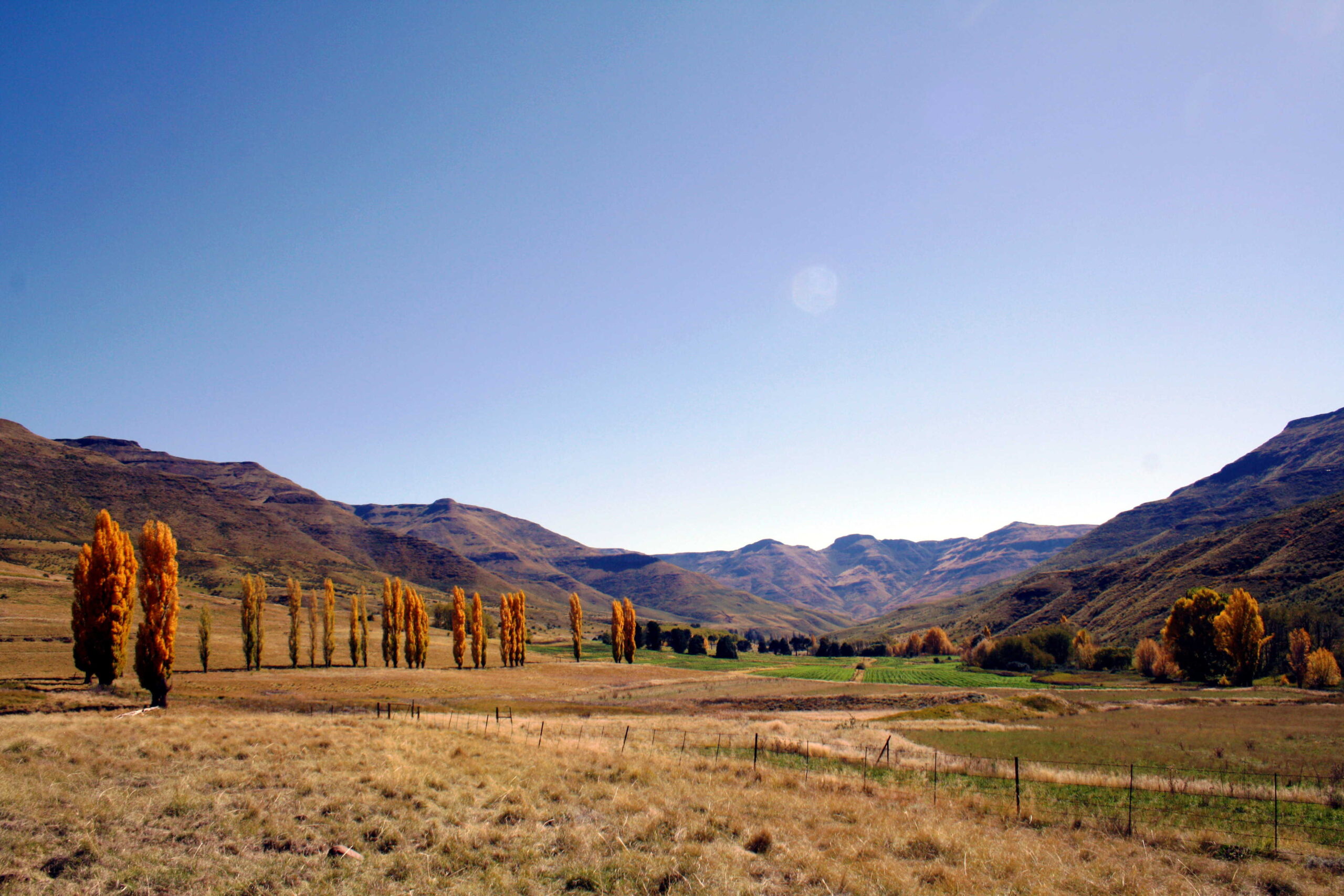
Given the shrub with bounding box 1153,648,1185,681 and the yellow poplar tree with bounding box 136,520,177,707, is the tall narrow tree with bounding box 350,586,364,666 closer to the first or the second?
the yellow poplar tree with bounding box 136,520,177,707

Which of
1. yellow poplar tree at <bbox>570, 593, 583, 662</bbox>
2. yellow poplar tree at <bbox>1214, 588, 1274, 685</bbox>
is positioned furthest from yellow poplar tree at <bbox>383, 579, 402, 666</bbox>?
yellow poplar tree at <bbox>1214, 588, 1274, 685</bbox>

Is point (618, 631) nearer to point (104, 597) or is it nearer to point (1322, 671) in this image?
point (104, 597)

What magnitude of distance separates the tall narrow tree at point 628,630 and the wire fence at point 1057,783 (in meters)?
79.8

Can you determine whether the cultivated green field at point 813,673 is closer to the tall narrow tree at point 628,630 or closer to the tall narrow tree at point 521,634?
the tall narrow tree at point 628,630

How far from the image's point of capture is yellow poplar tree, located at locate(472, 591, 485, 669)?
89688 mm

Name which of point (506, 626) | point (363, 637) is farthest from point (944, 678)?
point (363, 637)

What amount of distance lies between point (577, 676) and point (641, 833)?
80352 millimetres

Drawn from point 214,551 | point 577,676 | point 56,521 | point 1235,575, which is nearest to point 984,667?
point 1235,575

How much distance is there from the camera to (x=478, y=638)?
295 ft

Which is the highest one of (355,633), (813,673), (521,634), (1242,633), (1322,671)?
(355,633)

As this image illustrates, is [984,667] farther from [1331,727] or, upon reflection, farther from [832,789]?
[832,789]

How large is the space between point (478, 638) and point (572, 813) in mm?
81097

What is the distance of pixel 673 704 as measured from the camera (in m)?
58.9

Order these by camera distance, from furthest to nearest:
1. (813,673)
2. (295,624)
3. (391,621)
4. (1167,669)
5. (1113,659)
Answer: (813,673) < (1113,659) < (1167,669) < (391,621) < (295,624)
